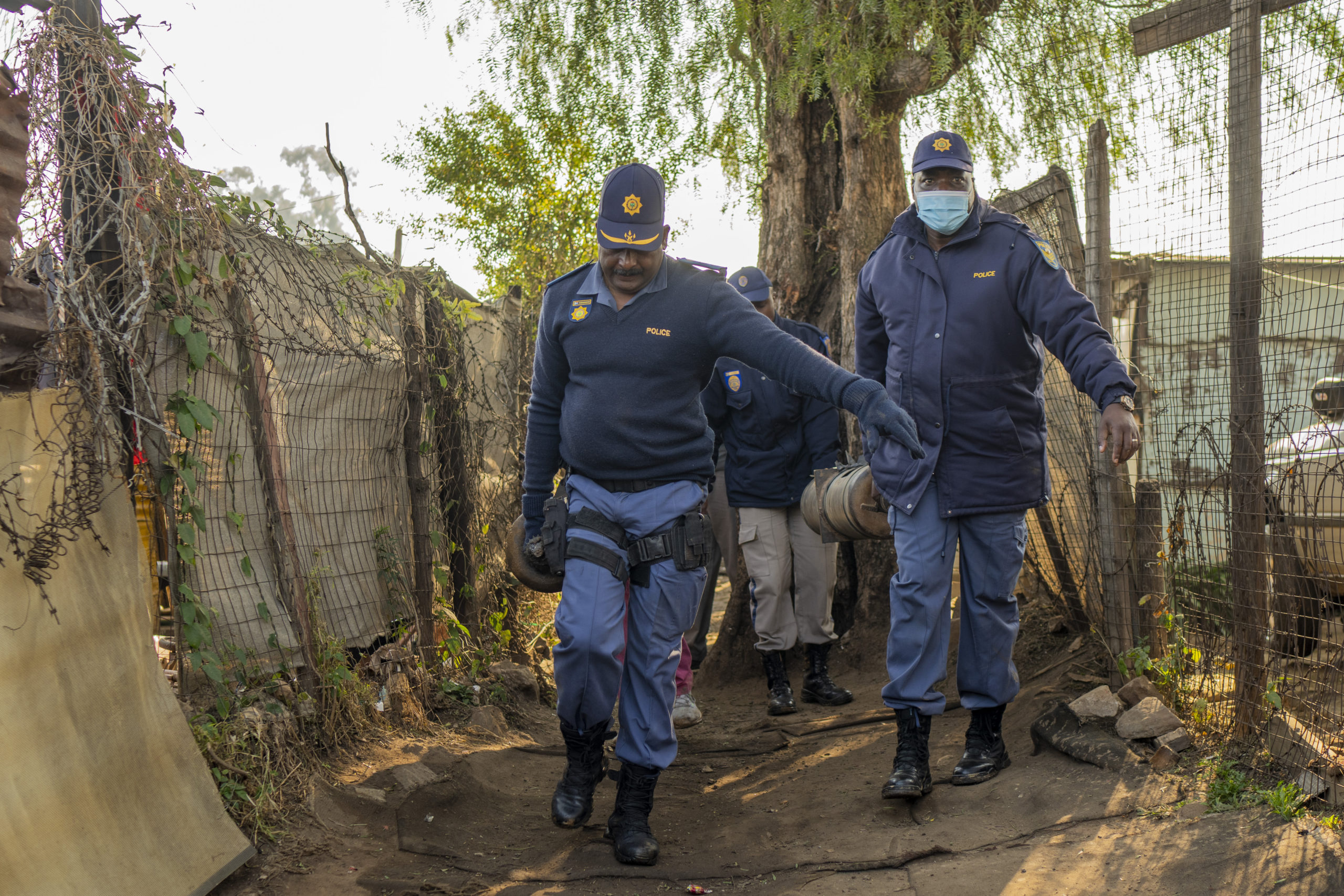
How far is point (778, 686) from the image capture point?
17.2 feet

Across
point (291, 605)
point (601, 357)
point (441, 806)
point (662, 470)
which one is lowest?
point (441, 806)

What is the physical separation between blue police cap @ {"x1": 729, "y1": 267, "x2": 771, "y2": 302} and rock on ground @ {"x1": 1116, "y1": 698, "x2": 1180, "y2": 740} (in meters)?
2.83

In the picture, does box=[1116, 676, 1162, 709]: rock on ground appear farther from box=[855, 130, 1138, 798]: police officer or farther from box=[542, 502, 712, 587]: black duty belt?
box=[542, 502, 712, 587]: black duty belt

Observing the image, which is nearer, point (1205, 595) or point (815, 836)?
point (815, 836)

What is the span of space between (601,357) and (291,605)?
1672 millimetres

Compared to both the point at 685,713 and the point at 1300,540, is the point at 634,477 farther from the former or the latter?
the point at 1300,540

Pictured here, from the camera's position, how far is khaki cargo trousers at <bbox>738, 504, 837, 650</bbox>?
5293 millimetres

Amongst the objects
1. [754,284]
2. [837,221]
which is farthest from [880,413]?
[837,221]

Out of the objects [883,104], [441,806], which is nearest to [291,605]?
[441,806]

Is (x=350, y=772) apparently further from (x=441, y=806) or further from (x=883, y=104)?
(x=883, y=104)

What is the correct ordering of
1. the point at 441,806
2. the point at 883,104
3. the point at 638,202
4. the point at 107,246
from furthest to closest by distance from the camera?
the point at 883,104, the point at 441,806, the point at 638,202, the point at 107,246

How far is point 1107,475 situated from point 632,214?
2.41 meters

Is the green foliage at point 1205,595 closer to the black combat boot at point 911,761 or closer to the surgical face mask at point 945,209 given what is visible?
the black combat boot at point 911,761

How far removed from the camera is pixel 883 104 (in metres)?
6.09
